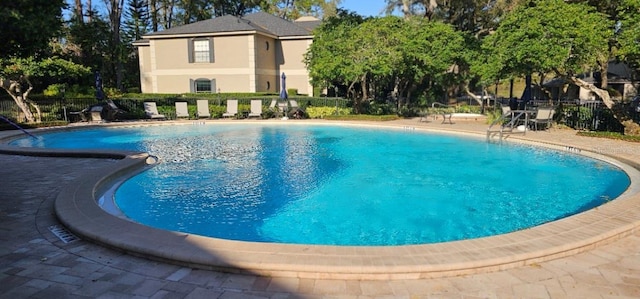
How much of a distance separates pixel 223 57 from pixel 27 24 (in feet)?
80.4

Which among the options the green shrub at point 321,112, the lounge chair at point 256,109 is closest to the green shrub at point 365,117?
the green shrub at point 321,112

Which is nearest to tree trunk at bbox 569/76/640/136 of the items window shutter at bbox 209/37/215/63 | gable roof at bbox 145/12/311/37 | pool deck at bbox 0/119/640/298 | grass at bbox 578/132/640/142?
grass at bbox 578/132/640/142

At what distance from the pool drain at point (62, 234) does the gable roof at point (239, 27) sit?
23.8 metres

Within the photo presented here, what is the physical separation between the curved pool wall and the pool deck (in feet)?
0.04

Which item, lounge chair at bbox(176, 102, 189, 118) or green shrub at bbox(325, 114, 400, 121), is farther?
lounge chair at bbox(176, 102, 189, 118)

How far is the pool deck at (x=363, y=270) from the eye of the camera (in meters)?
3.83

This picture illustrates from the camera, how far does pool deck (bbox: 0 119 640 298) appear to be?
383 centimetres

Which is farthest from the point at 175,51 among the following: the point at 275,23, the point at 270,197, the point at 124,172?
the point at 270,197

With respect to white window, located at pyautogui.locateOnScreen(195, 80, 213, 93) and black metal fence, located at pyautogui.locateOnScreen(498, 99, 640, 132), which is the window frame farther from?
black metal fence, located at pyautogui.locateOnScreen(498, 99, 640, 132)

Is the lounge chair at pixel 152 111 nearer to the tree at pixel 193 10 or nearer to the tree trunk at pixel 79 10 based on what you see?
the tree trunk at pixel 79 10

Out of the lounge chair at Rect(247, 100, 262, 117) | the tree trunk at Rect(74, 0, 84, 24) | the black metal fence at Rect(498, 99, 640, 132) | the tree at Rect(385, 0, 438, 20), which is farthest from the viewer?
the tree trunk at Rect(74, 0, 84, 24)

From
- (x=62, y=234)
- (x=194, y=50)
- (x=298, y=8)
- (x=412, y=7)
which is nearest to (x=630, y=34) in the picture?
(x=62, y=234)

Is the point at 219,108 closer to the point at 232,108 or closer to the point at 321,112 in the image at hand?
the point at 232,108

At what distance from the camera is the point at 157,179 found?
9953mm
